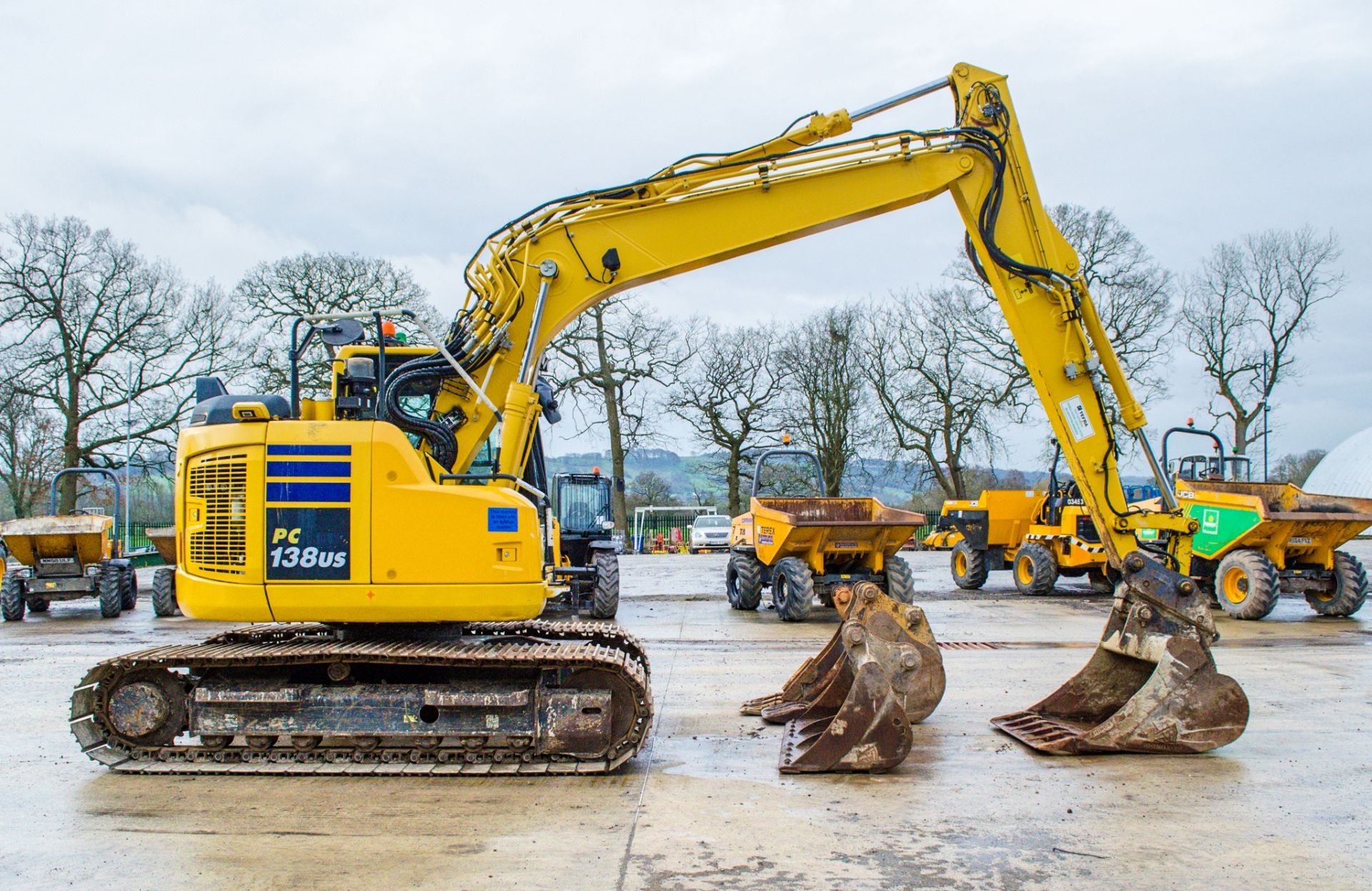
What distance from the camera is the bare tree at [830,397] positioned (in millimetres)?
39188

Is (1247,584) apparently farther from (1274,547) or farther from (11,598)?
(11,598)

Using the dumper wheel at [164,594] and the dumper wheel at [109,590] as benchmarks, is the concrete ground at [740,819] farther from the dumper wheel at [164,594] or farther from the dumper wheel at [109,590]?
the dumper wheel at [109,590]

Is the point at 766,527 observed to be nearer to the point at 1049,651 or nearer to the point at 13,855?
the point at 1049,651

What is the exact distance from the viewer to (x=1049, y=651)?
10.4 m

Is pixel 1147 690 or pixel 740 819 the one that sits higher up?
pixel 1147 690

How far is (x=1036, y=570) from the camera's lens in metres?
17.1

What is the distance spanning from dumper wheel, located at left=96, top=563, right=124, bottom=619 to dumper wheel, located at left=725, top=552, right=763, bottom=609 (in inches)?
359

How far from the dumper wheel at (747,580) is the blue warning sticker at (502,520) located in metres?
8.53

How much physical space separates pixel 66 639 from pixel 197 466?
811 cm

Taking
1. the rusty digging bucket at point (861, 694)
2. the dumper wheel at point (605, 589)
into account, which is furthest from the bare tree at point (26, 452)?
the rusty digging bucket at point (861, 694)

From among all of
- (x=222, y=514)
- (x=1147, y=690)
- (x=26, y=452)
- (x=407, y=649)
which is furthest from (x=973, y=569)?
(x=26, y=452)

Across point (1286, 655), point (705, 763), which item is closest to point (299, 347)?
point (705, 763)

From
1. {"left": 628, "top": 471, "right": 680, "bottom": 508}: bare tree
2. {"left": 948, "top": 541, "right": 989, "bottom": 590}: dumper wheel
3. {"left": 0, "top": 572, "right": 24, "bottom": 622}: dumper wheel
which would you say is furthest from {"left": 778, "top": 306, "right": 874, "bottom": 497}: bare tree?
{"left": 0, "top": 572, "right": 24, "bottom": 622}: dumper wheel

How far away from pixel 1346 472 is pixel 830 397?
33033mm
